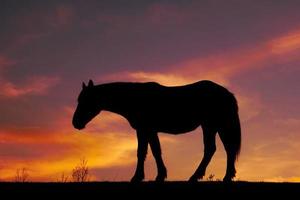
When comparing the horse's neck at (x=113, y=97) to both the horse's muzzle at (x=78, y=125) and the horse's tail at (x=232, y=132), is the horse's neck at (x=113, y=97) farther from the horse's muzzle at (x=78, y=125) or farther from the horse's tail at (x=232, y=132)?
the horse's tail at (x=232, y=132)

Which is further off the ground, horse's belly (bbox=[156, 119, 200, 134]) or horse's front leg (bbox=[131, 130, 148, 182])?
horse's belly (bbox=[156, 119, 200, 134])

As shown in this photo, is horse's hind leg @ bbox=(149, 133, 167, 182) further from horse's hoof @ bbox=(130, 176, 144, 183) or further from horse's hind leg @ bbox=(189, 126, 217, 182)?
horse's hind leg @ bbox=(189, 126, 217, 182)

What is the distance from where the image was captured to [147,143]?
1505 centimetres

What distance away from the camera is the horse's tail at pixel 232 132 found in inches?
604

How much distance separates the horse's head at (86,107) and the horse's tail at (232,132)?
4.29 metres

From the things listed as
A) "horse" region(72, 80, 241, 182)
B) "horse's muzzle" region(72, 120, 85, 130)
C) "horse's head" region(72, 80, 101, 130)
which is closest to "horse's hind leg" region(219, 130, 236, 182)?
"horse" region(72, 80, 241, 182)

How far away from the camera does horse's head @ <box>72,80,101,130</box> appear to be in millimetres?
16469

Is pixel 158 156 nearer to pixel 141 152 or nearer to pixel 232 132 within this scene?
pixel 141 152
